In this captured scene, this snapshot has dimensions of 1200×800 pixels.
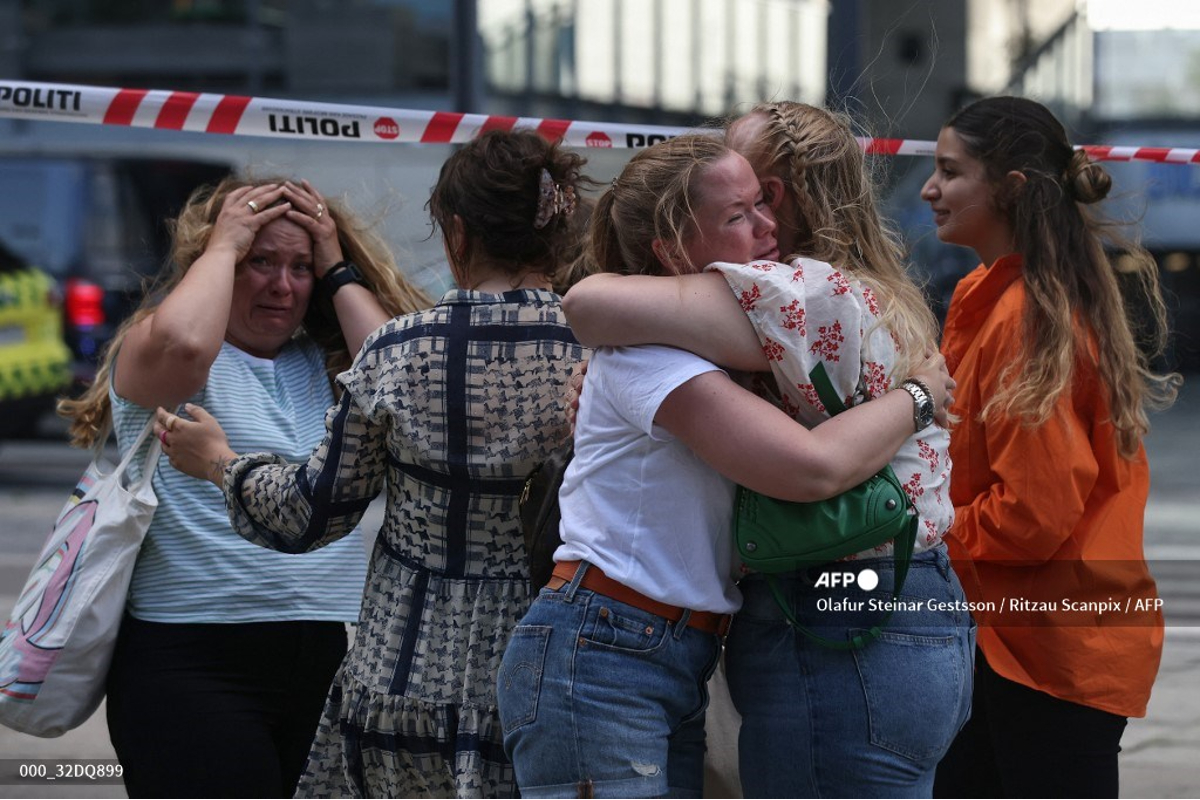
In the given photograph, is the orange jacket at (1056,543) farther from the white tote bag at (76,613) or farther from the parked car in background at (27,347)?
the parked car in background at (27,347)

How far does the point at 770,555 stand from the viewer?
222 cm

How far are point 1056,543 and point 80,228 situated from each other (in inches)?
450

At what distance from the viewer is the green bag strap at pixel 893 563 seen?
2.23 metres

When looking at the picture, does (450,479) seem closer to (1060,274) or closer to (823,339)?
(823,339)

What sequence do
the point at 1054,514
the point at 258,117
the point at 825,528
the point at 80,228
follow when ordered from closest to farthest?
1. the point at 825,528
2. the point at 1054,514
3. the point at 258,117
4. the point at 80,228

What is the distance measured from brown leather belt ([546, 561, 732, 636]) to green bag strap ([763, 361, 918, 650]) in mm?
110

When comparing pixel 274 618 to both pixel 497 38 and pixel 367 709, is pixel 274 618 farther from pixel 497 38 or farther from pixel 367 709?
pixel 497 38

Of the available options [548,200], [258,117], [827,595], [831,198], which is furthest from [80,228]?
[827,595]

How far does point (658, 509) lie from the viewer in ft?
7.45

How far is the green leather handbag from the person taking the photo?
2201 millimetres

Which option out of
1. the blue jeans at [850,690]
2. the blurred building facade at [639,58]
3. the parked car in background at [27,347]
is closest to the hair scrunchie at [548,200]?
the blue jeans at [850,690]

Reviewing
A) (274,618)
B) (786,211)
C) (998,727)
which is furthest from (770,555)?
(274,618)

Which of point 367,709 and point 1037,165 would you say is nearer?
point 367,709

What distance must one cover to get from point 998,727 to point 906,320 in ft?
3.53
